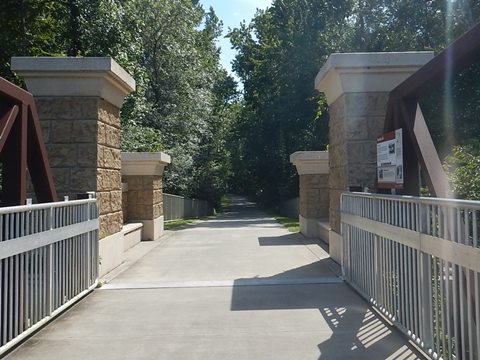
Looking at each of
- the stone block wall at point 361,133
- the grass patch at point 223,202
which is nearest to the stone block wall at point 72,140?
the stone block wall at point 361,133

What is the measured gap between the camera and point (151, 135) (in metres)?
23.5

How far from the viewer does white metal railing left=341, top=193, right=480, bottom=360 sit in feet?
12.3

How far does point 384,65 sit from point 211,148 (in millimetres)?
27642

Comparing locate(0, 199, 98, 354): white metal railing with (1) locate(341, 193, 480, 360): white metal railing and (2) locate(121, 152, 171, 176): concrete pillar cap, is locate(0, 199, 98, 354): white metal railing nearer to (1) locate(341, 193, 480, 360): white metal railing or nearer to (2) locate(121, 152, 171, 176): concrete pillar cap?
(1) locate(341, 193, 480, 360): white metal railing

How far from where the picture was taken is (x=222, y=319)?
20.1 feet

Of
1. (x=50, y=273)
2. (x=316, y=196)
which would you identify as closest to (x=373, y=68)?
(x=50, y=273)

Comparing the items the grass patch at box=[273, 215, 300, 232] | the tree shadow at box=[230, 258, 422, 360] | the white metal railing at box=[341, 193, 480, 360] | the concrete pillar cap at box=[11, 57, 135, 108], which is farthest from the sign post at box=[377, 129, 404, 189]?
the grass patch at box=[273, 215, 300, 232]

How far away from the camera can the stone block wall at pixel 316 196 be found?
15.9 meters

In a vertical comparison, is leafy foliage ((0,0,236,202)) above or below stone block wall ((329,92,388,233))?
above

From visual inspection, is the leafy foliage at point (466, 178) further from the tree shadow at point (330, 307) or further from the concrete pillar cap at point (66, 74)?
the concrete pillar cap at point (66, 74)

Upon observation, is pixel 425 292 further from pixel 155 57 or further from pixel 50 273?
pixel 155 57

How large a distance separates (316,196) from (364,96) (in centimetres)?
704

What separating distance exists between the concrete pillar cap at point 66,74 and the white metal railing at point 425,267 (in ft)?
15.5

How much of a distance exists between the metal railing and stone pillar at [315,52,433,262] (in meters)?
14.6
